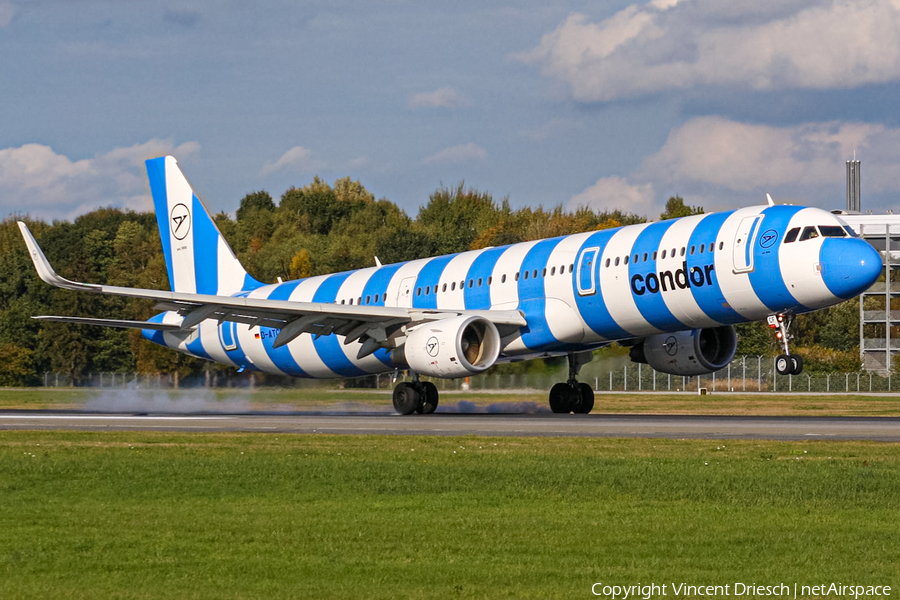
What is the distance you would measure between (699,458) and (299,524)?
805 centimetres

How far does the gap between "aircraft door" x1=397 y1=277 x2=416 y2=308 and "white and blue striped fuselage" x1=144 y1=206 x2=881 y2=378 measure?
4 cm

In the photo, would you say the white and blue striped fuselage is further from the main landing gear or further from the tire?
the tire

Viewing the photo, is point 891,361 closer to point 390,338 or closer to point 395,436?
point 390,338

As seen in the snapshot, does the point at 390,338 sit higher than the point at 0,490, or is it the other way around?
the point at 390,338

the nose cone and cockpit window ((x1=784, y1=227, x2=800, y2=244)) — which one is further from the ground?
cockpit window ((x1=784, y1=227, x2=800, y2=244))

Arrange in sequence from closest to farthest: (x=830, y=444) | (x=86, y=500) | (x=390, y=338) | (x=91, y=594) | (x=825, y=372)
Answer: (x=91, y=594) < (x=86, y=500) < (x=830, y=444) < (x=390, y=338) < (x=825, y=372)

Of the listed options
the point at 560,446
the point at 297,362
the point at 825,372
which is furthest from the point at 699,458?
the point at 825,372

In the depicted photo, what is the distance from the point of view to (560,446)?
2072cm

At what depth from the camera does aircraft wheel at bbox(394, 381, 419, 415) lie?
33.2 meters

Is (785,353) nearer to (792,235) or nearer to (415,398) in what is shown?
(792,235)

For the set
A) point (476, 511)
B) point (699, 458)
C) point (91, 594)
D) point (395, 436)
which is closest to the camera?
point (91, 594)

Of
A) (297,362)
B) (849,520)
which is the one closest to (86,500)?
(849,520)

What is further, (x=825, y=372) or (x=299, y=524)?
(x=825, y=372)

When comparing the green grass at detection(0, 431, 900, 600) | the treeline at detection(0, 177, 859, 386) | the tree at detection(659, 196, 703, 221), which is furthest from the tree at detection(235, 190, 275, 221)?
the green grass at detection(0, 431, 900, 600)
